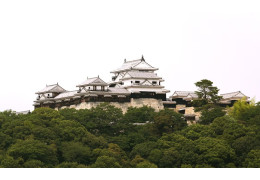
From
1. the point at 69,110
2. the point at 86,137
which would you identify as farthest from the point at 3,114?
the point at 86,137

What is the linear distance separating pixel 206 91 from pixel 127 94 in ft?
18.6

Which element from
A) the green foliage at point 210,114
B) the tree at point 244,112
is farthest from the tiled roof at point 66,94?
the tree at point 244,112

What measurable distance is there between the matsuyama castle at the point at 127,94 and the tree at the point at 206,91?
1.44m

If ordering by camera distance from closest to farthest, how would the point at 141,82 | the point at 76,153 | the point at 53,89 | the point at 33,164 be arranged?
1. the point at 33,164
2. the point at 76,153
3. the point at 141,82
4. the point at 53,89

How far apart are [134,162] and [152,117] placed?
7011mm

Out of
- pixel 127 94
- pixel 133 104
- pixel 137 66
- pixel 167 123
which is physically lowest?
pixel 167 123

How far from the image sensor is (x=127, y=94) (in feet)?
133

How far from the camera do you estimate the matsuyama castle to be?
3959cm

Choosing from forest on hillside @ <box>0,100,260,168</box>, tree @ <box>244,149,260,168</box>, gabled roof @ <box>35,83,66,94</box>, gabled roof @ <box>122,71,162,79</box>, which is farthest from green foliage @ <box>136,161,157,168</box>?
gabled roof @ <box>35,83,66,94</box>

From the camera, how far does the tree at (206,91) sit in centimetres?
3903

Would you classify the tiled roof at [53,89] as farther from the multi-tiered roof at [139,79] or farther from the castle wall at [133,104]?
the multi-tiered roof at [139,79]

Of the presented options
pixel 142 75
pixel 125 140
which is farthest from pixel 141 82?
pixel 125 140

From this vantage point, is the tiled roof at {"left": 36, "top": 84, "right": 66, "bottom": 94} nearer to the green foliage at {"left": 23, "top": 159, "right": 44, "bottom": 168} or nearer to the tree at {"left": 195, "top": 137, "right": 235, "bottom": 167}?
the green foliage at {"left": 23, "top": 159, "right": 44, "bottom": 168}

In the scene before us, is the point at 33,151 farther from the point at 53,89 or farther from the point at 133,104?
the point at 53,89
